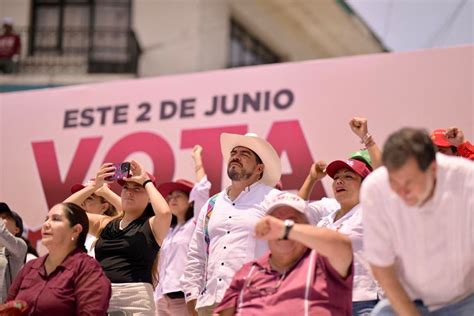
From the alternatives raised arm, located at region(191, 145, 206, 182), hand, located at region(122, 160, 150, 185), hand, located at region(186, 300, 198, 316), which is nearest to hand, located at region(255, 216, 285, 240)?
hand, located at region(122, 160, 150, 185)

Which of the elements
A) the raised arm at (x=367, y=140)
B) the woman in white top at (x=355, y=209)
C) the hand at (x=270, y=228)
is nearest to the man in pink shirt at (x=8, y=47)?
the woman in white top at (x=355, y=209)

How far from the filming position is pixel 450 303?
2916mm

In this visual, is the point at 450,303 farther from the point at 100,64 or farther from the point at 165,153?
the point at 100,64

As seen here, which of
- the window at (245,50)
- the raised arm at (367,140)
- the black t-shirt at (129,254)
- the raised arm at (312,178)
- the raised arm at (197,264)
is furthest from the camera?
the window at (245,50)

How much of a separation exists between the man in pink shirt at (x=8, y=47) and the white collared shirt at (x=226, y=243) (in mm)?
8408

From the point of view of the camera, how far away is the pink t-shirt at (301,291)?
123 inches

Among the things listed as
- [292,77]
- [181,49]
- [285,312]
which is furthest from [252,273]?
[181,49]

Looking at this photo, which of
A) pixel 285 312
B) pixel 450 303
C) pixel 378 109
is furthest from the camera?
pixel 378 109

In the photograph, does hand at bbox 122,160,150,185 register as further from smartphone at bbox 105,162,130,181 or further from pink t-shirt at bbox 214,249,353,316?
pink t-shirt at bbox 214,249,353,316

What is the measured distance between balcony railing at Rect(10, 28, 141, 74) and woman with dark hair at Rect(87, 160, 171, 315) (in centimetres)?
866

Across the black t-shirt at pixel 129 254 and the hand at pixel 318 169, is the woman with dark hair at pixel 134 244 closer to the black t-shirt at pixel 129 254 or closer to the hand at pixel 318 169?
Answer: the black t-shirt at pixel 129 254

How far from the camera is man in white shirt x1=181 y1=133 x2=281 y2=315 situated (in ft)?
13.6

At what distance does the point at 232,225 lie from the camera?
421 centimetres

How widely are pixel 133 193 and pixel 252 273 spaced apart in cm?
141
